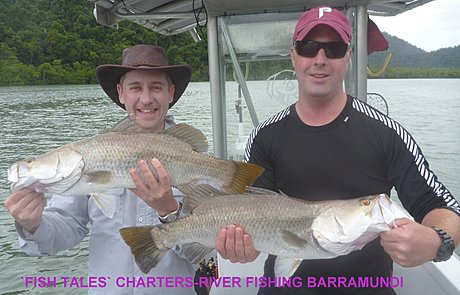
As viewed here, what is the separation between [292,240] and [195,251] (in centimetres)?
57

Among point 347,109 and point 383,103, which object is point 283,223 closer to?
point 347,109

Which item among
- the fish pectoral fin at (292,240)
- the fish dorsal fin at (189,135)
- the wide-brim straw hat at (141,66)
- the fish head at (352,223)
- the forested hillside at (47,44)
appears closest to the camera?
the fish head at (352,223)

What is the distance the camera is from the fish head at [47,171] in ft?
6.85

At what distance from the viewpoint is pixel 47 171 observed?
84.4 inches

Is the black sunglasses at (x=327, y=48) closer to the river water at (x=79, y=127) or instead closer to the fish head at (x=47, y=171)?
the fish head at (x=47, y=171)

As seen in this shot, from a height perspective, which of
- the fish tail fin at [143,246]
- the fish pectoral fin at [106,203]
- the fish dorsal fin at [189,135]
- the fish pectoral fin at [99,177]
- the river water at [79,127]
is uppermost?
the fish dorsal fin at [189,135]

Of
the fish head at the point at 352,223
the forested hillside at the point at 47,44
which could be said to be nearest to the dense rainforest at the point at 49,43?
the forested hillside at the point at 47,44

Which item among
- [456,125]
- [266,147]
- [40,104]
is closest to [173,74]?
[266,147]

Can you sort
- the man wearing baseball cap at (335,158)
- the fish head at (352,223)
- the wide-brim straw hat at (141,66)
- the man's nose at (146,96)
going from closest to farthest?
the fish head at (352,223) → the man wearing baseball cap at (335,158) → the man's nose at (146,96) → the wide-brim straw hat at (141,66)

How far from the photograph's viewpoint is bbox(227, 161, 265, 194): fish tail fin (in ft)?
7.31

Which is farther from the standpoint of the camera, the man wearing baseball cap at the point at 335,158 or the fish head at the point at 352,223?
the man wearing baseball cap at the point at 335,158

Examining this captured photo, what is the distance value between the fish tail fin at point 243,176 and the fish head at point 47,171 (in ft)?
2.61

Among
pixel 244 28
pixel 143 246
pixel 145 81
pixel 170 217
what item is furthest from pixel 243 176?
pixel 244 28

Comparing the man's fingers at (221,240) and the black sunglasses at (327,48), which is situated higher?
the black sunglasses at (327,48)
